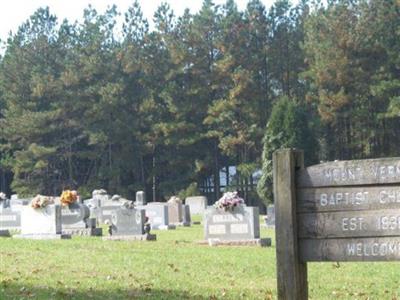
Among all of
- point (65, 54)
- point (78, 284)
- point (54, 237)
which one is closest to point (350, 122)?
point (65, 54)

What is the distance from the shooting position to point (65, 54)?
2156 inches

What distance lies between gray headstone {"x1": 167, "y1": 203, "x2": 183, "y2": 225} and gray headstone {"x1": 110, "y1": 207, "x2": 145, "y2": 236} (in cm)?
976

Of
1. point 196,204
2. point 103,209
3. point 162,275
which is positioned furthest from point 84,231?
point 196,204

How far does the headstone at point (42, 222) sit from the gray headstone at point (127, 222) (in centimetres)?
123

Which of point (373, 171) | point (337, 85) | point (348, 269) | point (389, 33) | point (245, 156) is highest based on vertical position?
point (389, 33)

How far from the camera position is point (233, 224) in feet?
61.1

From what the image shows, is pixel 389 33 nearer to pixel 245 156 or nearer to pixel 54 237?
pixel 245 156

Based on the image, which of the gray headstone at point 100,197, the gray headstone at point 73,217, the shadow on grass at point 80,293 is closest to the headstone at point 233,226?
the gray headstone at point 73,217

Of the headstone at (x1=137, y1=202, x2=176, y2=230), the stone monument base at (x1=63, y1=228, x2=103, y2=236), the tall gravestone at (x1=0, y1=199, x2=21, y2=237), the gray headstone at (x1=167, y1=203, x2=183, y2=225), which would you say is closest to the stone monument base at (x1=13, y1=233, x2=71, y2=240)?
the stone monument base at (x1=63, y1=228, x2=103, y2=236)

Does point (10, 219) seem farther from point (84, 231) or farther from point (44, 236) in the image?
point (44, 236)

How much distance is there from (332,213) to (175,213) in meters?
25.2

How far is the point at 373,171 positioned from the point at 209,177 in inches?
1901

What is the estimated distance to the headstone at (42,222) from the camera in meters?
19.4

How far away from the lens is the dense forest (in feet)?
149
